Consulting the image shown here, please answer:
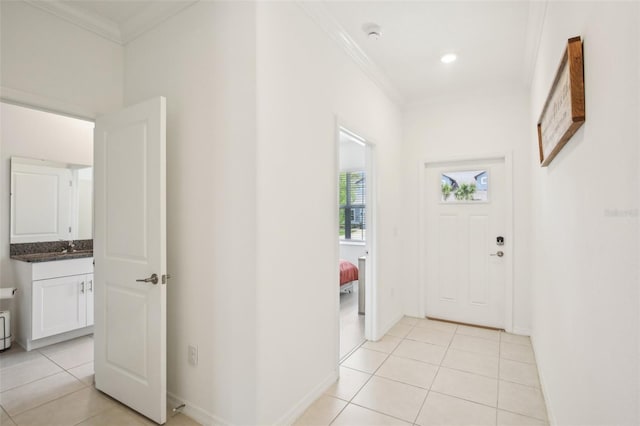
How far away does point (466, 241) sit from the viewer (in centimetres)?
394

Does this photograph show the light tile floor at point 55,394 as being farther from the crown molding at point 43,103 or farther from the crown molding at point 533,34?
the crown molding at point 533,34

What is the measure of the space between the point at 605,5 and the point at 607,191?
1.78 feet

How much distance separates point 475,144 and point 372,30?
2015 millimetres

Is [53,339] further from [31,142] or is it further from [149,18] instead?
[149,18]

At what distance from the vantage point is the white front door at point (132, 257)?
6.71 ft

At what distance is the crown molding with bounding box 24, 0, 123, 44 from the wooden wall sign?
2951 millimetres

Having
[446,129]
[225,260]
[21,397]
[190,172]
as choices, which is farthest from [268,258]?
[446,129]

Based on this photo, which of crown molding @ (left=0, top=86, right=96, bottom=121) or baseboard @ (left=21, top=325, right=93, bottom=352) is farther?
baseboard @ (left=21, top=325, right=93, bottom=352)

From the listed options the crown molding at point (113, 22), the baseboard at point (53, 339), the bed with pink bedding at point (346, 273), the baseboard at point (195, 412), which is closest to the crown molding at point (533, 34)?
the crown molding at point (113, 22)

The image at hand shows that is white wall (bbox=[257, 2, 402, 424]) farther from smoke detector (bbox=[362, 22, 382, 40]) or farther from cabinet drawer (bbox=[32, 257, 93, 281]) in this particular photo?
cabinet drawer (bbox=[32, 257, 93, 281])

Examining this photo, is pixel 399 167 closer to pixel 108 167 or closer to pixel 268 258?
pixel 268 258

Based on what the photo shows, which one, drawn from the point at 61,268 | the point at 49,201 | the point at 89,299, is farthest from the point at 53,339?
the point at 49,201

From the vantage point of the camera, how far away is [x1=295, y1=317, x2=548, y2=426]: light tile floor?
2.12 metres

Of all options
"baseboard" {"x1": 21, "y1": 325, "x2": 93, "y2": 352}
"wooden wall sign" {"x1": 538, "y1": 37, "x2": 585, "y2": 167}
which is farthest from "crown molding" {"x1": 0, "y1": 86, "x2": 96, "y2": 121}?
"wooden wall sign" {"x1": 538, "y1": 37, "x2": 585, "y2": 167}
